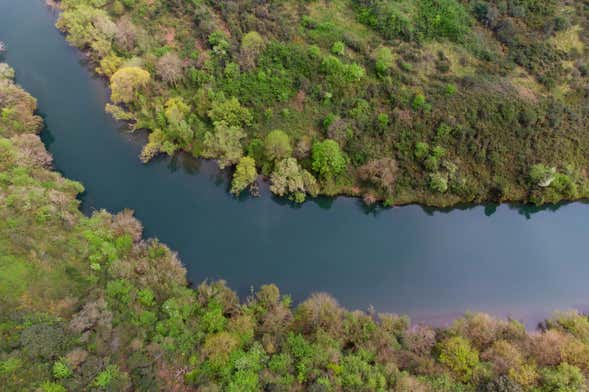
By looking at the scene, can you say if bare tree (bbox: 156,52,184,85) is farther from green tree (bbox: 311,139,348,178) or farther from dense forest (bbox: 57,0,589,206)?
green tree (bbox: 311,139,348,178)

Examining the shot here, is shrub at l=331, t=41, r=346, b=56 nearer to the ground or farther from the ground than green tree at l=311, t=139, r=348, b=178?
farther from the ground

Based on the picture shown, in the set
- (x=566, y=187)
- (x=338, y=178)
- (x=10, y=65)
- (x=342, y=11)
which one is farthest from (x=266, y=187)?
(x=10, y=65)

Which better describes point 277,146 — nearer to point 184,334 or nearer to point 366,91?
point 366,91

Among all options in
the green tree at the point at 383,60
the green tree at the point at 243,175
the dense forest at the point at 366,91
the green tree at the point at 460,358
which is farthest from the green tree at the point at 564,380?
the green tree at the point at 383,60

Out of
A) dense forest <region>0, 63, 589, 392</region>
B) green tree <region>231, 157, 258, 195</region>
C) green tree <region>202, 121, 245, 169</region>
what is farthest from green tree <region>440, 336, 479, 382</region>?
green tree <region>202, 121, 245, 169</region>

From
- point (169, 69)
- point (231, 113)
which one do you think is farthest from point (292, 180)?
point (169, 69)

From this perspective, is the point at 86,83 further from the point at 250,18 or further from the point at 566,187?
the point at 566,187
